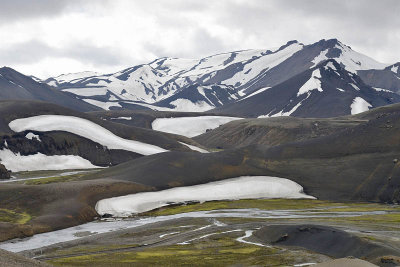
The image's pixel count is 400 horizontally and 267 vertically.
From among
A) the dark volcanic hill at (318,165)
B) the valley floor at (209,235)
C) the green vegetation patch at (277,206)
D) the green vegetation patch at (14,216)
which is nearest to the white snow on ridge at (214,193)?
the dark volcanic hill at (318,165)

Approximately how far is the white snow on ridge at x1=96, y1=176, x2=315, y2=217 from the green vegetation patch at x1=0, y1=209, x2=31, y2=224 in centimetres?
1703

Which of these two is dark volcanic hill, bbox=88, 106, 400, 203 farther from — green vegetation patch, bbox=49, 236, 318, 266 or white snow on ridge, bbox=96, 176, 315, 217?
green vegetation patch, bbox=49, 236, 318, 266

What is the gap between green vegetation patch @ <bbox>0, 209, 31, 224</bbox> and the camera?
100 metres

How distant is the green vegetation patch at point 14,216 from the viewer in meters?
100

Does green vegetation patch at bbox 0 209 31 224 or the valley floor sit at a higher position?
green vegetation patch at bbox 0 209 31 224

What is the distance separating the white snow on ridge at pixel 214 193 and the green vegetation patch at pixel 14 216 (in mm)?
17033

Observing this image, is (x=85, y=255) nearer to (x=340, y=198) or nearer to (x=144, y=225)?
(x=144, y=225)

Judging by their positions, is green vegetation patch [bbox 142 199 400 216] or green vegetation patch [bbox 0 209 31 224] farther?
green vegetation patch [bbox 142 199 400 216]

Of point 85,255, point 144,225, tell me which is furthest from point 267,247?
point 144,225

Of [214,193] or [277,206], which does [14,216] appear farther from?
[277,206]

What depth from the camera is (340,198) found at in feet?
444

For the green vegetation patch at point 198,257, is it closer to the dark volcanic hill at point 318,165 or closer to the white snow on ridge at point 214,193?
the white snow on ridge at point 214,193

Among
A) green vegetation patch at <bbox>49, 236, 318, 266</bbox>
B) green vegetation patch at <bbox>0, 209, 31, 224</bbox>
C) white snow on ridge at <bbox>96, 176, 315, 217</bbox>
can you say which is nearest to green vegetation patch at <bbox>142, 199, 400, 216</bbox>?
white snow on ridge at <bbox>96, 176, 315, 217</bbox>

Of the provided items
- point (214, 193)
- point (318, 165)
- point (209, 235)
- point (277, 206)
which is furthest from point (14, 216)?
point (318, 165)
